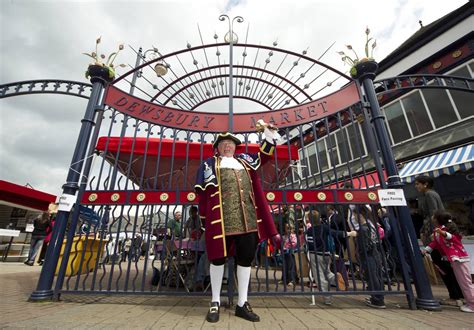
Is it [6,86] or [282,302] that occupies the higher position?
[6,86]

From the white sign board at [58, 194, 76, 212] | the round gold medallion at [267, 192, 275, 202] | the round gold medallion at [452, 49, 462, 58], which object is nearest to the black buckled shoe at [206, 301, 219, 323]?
the round gold medallion at [267, 192, 275, 202]

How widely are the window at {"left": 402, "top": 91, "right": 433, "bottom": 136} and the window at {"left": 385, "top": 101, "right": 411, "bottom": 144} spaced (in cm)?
20

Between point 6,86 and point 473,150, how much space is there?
9.83 metres

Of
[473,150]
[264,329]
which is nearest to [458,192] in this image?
[473,150]

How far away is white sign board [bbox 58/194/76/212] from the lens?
298 centimetres

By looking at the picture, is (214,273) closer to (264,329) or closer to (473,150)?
(264,329)

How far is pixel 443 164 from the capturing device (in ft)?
19.1

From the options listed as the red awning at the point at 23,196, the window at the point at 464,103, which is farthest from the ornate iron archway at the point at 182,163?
the red awning at the point at 23,196

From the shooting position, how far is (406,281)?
9.20 feet

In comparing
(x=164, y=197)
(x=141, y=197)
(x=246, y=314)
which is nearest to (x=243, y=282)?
(x=246, y=314)

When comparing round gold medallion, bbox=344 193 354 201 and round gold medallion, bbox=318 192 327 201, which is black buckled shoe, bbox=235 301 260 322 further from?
round gold medallion, bbox=344 193 354 201

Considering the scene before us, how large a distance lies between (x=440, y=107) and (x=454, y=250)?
23.1 ft

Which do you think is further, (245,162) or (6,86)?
(6,86)

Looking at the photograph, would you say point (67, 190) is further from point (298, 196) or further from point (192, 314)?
point (298, 196)
